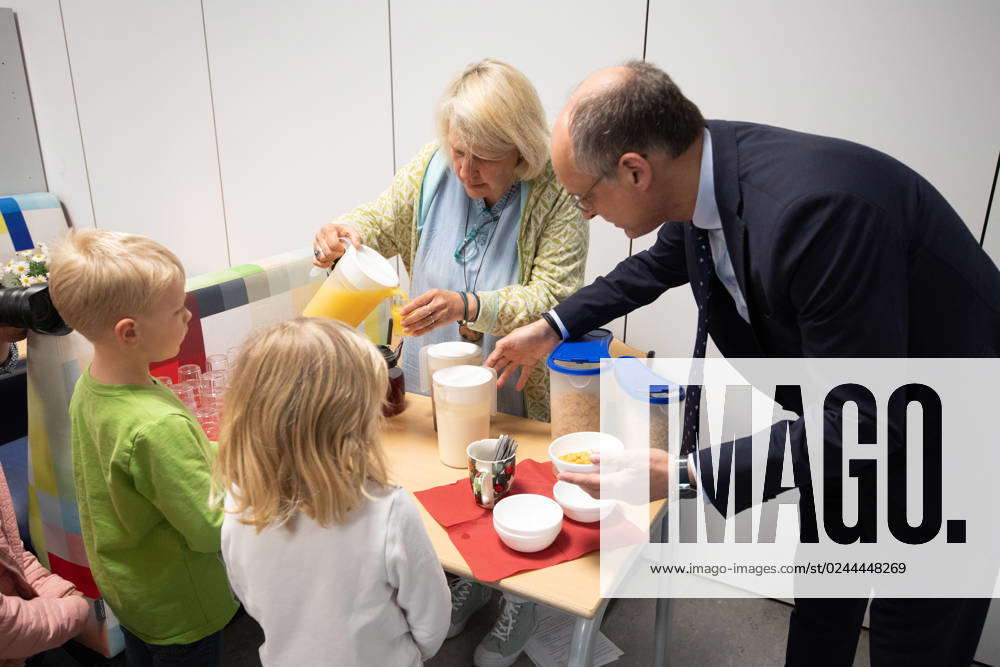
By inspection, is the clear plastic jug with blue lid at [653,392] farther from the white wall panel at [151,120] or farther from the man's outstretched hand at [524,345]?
the white wall panel at [151,120]

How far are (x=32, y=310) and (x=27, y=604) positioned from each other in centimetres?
58

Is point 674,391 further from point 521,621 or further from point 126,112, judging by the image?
point 126,112

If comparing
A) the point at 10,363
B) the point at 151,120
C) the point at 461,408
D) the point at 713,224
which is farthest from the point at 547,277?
the point at 151,120

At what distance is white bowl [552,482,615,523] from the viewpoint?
1.28 metres

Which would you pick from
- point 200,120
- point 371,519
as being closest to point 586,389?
point 371,519

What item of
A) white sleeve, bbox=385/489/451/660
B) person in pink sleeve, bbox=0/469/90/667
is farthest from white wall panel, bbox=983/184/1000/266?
person in pink sleeve, bbox=0/469/90/667

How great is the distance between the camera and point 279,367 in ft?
3.25

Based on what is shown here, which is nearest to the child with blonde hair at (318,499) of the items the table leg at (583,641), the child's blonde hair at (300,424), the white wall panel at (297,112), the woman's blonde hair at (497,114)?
the child's blonde hair at (300,424)

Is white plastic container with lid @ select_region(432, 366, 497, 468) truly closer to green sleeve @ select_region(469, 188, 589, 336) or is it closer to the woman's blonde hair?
green sleeve @ select_region(469, 188, 589, 336)

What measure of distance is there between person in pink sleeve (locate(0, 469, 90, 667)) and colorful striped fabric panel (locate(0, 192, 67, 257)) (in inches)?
106

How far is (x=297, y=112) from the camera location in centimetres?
294

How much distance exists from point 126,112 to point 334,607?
10.7 feet

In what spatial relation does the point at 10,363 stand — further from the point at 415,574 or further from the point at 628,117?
the point at 628,117

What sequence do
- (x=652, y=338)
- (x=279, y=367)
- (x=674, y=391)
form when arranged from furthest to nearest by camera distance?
(x=652, y=338)
(x=674, y=391)
(x=279, y=367)
